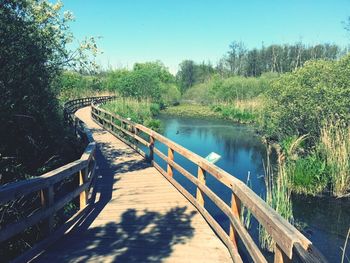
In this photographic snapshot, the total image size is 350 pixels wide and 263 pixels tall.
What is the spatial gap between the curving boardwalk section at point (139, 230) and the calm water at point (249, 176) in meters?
1.99

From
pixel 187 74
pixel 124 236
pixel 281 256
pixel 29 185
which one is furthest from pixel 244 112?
pixel 187 74

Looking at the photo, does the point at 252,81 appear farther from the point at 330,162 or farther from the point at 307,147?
the point at 330,162

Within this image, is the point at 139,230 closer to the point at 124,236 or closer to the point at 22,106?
the point at 124,236

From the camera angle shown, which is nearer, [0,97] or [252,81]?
[0,97]

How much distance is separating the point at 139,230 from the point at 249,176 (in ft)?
29.0

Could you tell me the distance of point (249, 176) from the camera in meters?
13.6

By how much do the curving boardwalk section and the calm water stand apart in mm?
1994

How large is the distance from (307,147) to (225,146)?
611cm

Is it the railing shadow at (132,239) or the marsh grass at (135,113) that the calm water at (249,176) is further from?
the railing shadow at (132,239)

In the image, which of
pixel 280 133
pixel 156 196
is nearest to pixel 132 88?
pixel 280 133

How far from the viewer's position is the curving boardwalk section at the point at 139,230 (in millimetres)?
4551

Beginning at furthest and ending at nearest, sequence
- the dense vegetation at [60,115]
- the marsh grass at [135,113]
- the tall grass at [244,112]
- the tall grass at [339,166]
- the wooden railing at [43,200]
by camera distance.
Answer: the tall grass at [244,112] → the marsh grass at [135,113] → the tall grass at [339,166] → the dense vegetation at [60,115] → the wooden railing at [43,200]

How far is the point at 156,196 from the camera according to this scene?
7.34 m

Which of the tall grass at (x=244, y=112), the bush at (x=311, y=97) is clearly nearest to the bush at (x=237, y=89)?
the tall grass at (x=244, y=112)
